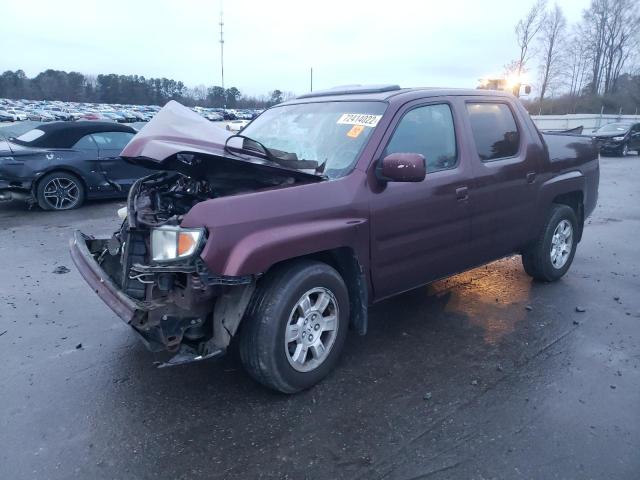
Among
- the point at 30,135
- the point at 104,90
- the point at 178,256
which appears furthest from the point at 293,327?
the point at 104,90

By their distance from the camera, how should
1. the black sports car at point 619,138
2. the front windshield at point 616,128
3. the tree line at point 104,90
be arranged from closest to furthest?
the black sports car at point 619,138 < the front windshield at point 616,128 < the tree line at point 104,90

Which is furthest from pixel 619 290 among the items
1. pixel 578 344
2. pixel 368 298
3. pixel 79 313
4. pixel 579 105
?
pixel 579 105

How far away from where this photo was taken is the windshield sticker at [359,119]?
3643 mm

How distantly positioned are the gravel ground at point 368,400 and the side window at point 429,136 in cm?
143

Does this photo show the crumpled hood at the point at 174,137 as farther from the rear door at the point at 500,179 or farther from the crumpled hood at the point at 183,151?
the rear door at the point at 500,179

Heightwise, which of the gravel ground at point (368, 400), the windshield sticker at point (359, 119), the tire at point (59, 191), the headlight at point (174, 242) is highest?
the windshield sticker at point (359, 119)

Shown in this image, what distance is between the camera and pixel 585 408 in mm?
3168

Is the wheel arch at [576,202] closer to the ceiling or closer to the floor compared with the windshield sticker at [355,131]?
closer to the floor

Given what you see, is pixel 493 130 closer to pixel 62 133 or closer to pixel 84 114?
pixel 62 133

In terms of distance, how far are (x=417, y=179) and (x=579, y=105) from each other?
5317cm

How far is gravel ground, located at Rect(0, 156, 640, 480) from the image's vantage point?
2656 millimetres

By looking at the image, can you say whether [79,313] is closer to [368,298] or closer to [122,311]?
[122,311]

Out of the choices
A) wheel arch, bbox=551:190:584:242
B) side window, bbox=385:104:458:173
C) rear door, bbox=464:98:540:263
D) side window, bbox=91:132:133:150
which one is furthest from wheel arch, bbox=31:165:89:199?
wheel arch, bbox=551:190:584:242

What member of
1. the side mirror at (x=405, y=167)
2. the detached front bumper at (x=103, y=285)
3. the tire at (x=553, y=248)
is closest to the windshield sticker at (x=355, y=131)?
the side mirror at (x=405, y=167)
